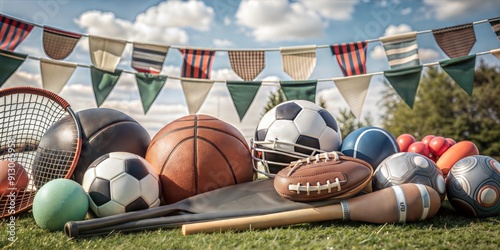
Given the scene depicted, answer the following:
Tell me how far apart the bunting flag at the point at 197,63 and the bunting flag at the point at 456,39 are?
412cm

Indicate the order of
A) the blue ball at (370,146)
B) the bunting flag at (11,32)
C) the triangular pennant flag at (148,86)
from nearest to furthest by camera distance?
1. the blue ball at (370,146)
2. the bunting flag at (11,32)
3. the triangular pennant flag at (148,86)

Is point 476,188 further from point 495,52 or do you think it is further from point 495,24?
point 495,24

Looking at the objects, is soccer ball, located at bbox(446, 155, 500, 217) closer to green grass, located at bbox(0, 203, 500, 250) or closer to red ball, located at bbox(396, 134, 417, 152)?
green grass, located at bbox(0, 203, 500, 250)

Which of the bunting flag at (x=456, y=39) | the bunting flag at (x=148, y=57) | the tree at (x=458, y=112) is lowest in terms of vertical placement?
the tree at (x=458, y=112)

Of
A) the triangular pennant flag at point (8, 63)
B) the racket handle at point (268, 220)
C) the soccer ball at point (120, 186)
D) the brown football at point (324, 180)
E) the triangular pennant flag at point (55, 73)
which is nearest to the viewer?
the racket handle at point (268, 220)

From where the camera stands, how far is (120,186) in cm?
334

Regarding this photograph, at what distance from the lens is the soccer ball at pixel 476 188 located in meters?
3.45

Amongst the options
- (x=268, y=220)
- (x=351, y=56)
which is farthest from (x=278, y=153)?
(x=351, y=56)

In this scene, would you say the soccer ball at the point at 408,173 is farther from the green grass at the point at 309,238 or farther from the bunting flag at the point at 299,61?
the bunting flag at the point at 299,61

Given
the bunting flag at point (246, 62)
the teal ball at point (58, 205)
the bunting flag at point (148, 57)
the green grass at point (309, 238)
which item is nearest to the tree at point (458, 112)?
the bunting flag at point (246, 62)

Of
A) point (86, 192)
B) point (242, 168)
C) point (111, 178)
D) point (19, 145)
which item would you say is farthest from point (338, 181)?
point (19, 145)

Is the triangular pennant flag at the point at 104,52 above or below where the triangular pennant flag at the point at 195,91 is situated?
above

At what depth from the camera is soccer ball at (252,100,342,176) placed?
12.8 ft

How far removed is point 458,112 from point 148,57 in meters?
26.1
